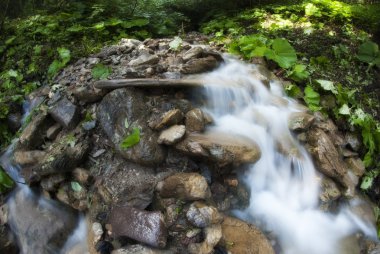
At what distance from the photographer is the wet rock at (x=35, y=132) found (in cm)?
397

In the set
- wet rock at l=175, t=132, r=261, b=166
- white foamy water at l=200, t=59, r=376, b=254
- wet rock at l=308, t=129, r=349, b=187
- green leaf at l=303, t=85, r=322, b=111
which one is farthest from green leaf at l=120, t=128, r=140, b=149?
green leaf at l=303, t=85, r=322, b=111

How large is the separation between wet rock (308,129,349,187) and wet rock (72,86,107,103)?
2552mm

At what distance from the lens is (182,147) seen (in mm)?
3363

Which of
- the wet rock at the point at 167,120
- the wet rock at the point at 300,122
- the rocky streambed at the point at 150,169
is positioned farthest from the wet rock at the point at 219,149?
the wet rock at the point at 300,122

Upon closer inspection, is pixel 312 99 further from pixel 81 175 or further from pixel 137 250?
pixel 81 175

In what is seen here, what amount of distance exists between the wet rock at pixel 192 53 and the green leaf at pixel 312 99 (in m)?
1.56

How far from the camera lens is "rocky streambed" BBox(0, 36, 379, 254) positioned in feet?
10.0

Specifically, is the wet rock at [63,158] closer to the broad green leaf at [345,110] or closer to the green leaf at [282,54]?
the green leaf at [282,54]

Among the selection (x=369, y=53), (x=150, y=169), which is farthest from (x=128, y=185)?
(x=369, y=53)

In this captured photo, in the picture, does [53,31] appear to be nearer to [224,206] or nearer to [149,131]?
[149,131]

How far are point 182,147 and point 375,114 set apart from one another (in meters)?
2.98

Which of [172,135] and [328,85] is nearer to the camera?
[172,135]

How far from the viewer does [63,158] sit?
3529mm

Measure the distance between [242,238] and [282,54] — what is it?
9.58 feet
